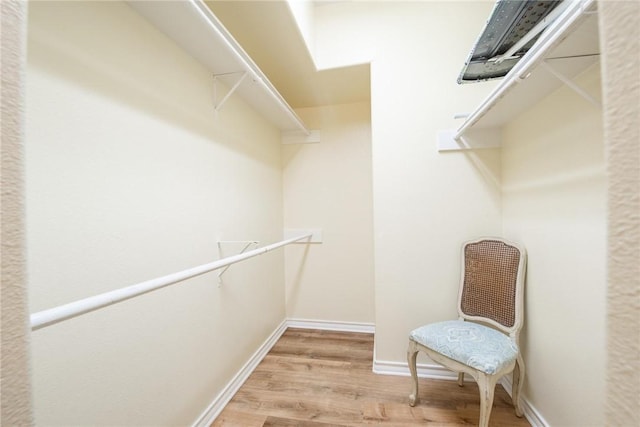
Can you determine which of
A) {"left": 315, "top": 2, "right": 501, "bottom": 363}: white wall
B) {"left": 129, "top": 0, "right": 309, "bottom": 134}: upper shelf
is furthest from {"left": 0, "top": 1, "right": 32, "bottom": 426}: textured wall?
{"left": 315, "top": 2, "right": 501, "bottom": 363}: white wall

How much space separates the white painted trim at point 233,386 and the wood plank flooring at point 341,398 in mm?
32

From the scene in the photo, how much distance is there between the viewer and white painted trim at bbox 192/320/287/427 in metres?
1.29

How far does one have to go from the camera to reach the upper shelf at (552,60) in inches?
26.5

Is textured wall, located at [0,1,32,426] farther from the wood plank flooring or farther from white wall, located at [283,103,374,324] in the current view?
white wall, located at [283,103,374,324]

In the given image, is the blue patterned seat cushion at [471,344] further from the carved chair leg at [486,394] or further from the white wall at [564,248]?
the white wall at [564,248]

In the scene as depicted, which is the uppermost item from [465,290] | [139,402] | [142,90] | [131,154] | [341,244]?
[142,90]

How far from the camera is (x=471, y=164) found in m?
1.66

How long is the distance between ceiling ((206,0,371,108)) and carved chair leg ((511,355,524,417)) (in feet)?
7.10

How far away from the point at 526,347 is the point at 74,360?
2.07 meters

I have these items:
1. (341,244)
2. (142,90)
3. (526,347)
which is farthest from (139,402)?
(526,347)

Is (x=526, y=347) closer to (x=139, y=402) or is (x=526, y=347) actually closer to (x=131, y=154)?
(x=139, y=402)

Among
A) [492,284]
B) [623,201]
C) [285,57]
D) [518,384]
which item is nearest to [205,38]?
[285,57]

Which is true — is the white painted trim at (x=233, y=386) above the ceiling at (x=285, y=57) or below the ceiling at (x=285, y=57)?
below

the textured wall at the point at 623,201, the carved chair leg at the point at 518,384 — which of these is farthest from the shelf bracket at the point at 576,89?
the carved chair leg at the point at 518,384
